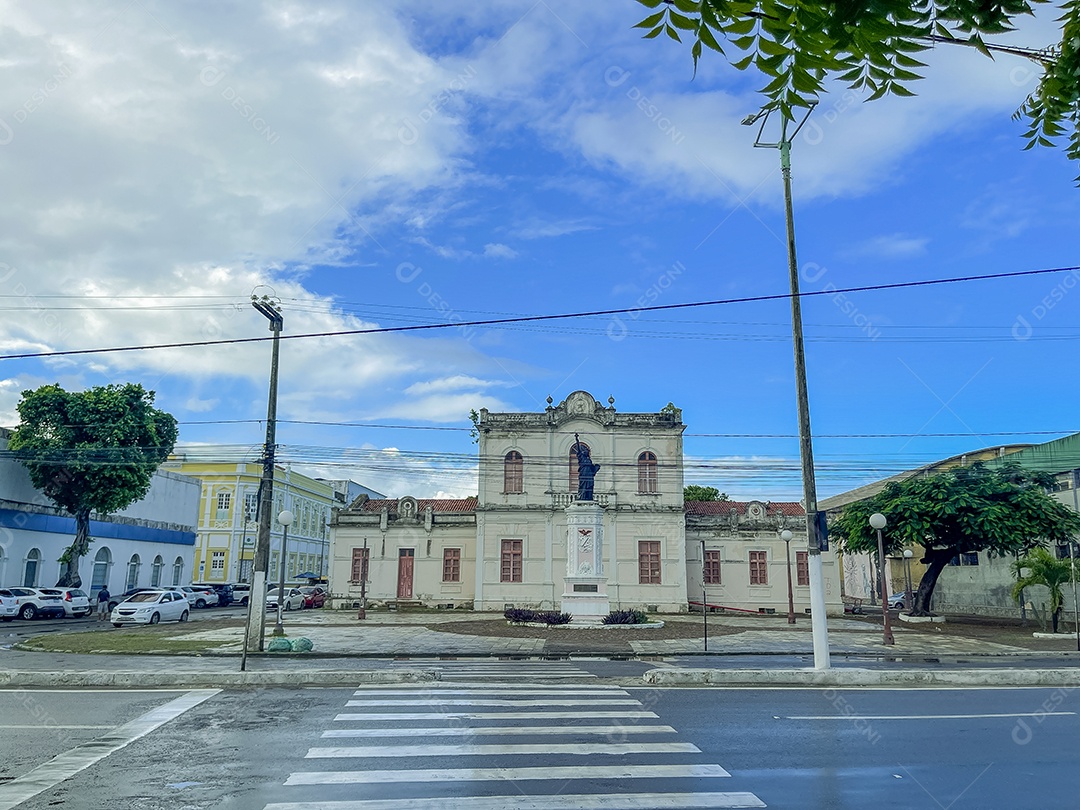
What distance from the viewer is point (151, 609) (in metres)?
30.7

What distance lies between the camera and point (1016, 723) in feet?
34.3

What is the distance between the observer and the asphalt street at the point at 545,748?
7.03m

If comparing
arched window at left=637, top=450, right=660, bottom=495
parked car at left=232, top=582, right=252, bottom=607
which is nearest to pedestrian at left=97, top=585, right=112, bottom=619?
parked car at left=232, top=582, right=252, bottom=607

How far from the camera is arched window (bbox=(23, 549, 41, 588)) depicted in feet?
123

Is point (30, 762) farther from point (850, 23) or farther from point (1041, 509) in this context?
point (1041, 509)

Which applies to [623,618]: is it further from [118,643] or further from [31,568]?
[31,568]

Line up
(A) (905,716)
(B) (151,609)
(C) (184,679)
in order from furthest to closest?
(B) (151,609), (C) (184,679), (A) (905,716)

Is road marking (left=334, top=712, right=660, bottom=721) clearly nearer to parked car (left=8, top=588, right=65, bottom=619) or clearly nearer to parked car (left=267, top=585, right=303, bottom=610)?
parked car (left=8, top=588, right=65, bottom=619)

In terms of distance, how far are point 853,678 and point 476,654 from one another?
31.8ft

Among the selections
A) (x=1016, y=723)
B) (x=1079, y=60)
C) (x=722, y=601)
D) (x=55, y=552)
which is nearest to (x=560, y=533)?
(x=722, y=601)

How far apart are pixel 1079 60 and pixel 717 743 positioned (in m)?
8.43

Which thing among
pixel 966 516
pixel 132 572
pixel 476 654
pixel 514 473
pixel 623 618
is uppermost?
pixel 514 473

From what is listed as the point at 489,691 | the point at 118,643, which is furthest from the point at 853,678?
the point at 118,643

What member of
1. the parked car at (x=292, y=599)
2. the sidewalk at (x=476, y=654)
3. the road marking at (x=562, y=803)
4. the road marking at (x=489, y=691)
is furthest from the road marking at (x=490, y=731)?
the parked car at (x=292, y=599)
